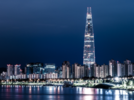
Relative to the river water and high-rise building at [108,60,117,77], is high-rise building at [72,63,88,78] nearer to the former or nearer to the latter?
high-rise building at [108,60,117,77]

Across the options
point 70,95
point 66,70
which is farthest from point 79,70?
point 70,95

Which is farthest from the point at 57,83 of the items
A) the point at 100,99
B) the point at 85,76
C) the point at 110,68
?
the point at 100,99

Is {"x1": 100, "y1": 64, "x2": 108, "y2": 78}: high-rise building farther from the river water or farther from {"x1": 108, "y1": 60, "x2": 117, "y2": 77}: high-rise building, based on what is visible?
the river water

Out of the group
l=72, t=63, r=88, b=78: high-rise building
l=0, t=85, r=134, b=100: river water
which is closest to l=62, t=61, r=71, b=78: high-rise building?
l=72, t=63, r=88, b=78: high-rise building

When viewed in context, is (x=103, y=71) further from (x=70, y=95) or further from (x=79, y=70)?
(x=70, y=95)

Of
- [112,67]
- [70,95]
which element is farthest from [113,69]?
[70,95]

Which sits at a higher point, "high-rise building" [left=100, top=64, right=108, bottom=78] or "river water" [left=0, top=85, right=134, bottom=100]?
"high-rise building" [left=100, top=64, right=108, bottom=78]

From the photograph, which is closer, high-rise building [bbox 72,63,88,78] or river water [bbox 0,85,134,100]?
river water [bbox 0,85,134,100]

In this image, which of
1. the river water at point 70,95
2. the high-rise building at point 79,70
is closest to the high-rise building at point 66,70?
the high-rise building at point 79,70

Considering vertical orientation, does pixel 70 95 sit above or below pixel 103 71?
below

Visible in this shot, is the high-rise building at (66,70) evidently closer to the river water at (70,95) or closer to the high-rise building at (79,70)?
the high-rise building at (79,70)

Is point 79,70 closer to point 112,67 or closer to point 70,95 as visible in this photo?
point 112,67

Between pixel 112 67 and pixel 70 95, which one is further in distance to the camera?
pixel 112 67
